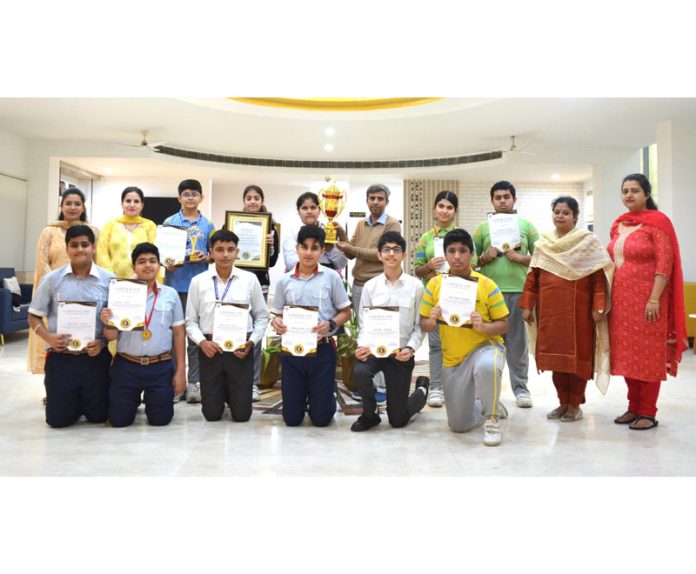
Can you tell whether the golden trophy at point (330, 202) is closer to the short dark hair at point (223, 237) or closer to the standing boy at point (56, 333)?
the short dark hair at point (223, 237)

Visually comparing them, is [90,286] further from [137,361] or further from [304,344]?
[304,344]

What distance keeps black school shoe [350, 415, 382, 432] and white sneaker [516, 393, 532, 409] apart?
1155 mm

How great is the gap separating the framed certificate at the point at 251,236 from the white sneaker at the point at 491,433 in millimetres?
1930

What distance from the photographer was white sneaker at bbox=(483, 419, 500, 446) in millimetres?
2896

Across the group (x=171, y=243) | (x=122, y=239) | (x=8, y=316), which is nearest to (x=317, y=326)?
(x=171, y=243)

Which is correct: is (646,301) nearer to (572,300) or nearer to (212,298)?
(572,300)

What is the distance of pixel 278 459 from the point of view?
2633 mm

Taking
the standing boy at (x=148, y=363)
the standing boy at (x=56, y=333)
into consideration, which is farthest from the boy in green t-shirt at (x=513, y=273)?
the standing boy at (x=56, y=333)

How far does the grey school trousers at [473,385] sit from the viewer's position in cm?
298

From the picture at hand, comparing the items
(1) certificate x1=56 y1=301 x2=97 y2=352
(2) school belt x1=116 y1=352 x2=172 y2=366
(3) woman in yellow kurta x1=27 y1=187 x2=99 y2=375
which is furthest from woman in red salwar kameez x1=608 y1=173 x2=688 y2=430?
(3) woman in yellow kurta x1=27 y1=187 x2=99 y2=375

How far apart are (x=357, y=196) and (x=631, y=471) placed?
10805 millimetres

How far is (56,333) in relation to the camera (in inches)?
123

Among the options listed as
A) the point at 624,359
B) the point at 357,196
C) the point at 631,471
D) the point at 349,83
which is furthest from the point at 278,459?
the point at 357,196

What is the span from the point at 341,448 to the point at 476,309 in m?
1.04
